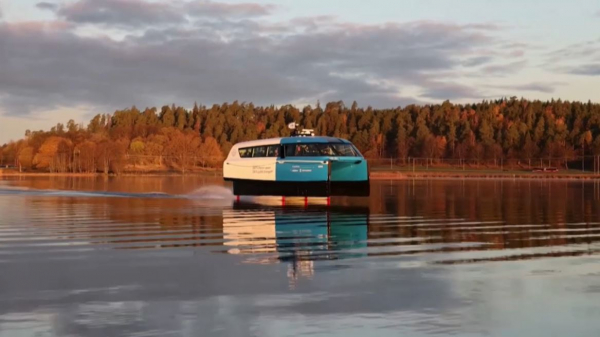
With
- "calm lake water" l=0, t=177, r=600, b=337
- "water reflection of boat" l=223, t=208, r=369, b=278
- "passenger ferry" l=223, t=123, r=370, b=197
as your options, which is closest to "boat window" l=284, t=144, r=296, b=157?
"passenger ferry" l=223, t=123, r=370, b=197

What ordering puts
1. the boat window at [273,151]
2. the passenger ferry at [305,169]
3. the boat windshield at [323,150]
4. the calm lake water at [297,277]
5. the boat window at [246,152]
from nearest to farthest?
1. the calm lake water at [297,277]
2. the passenger ferry at [305,169]
3. the boat windshield at [323,150]
4. the boat window at [273,151]
5. the boat window at [246,152]

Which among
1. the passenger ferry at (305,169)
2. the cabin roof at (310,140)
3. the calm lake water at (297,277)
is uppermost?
the cabin roof at (310,140)

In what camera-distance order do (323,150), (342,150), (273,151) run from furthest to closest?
1. (273,151)
2. (342,150)
3. (323,150)

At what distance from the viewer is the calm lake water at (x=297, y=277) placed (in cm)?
970

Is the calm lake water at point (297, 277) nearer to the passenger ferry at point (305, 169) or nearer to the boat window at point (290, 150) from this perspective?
the passenger ferry at point (305, 169)

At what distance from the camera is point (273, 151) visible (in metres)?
36.7

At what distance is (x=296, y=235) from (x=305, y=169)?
1450 centimetres

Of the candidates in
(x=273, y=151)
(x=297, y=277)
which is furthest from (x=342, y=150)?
(x=297, y=277)

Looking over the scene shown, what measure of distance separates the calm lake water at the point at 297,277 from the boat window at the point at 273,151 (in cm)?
1169

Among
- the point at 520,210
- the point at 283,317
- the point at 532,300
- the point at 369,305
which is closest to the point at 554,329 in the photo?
the point at 532,300

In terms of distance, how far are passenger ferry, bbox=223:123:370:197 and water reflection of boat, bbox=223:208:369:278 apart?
432 cm

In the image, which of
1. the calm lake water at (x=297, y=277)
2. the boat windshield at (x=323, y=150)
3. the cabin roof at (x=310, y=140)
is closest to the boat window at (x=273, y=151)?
the cabin roof at (x=310, y=140)

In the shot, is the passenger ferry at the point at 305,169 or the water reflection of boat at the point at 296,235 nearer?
the water reflection of boat at the point at 296,235

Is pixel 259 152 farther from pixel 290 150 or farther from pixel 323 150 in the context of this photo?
pixel 323 150
